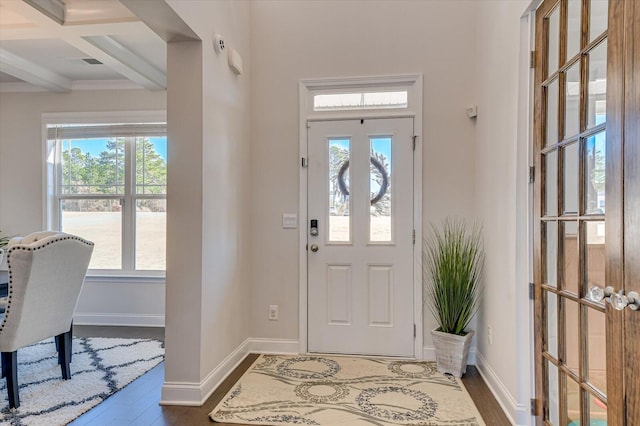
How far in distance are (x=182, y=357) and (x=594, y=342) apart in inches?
86.1

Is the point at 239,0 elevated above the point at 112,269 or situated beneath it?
elevated above

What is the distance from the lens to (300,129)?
3.37 m

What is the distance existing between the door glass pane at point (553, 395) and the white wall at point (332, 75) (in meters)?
1.34

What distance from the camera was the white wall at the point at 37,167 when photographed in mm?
4250

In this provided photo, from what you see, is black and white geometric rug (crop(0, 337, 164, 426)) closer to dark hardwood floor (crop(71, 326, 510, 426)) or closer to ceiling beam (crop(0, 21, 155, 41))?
dark hardwood floor (crop(71, 326, 510, 426))

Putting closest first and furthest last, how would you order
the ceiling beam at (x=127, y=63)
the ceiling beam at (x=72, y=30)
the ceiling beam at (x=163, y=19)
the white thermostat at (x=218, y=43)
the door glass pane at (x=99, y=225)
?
the ceiling beam at (x=163, y=19), the white thermostat at (x=218, y=43), the ceiling beam at (x=72, y=30), the ceiling beam at (x=127, y=63), the door glass pane at (x=99, y=225)

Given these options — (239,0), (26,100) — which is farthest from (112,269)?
(239,0)

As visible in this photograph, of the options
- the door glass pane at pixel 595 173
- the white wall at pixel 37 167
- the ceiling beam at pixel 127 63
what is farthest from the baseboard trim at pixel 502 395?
the ceiling beam at pixel 127 63

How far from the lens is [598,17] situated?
1430 millimetres

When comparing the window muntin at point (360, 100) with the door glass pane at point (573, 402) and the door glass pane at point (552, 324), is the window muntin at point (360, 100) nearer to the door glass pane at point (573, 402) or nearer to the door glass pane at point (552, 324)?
the door glass pane at point (552, 324)

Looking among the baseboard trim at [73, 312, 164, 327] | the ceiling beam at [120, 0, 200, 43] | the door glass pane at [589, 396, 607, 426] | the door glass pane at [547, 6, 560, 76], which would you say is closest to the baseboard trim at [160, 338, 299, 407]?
the baseboard trim at [73, 312, 164, 327]

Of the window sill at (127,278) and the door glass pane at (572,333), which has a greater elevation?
the door glass pane at (572,333)

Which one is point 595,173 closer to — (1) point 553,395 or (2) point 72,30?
(1) point 553,395

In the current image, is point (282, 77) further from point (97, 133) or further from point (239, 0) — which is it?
point (97, 133)
